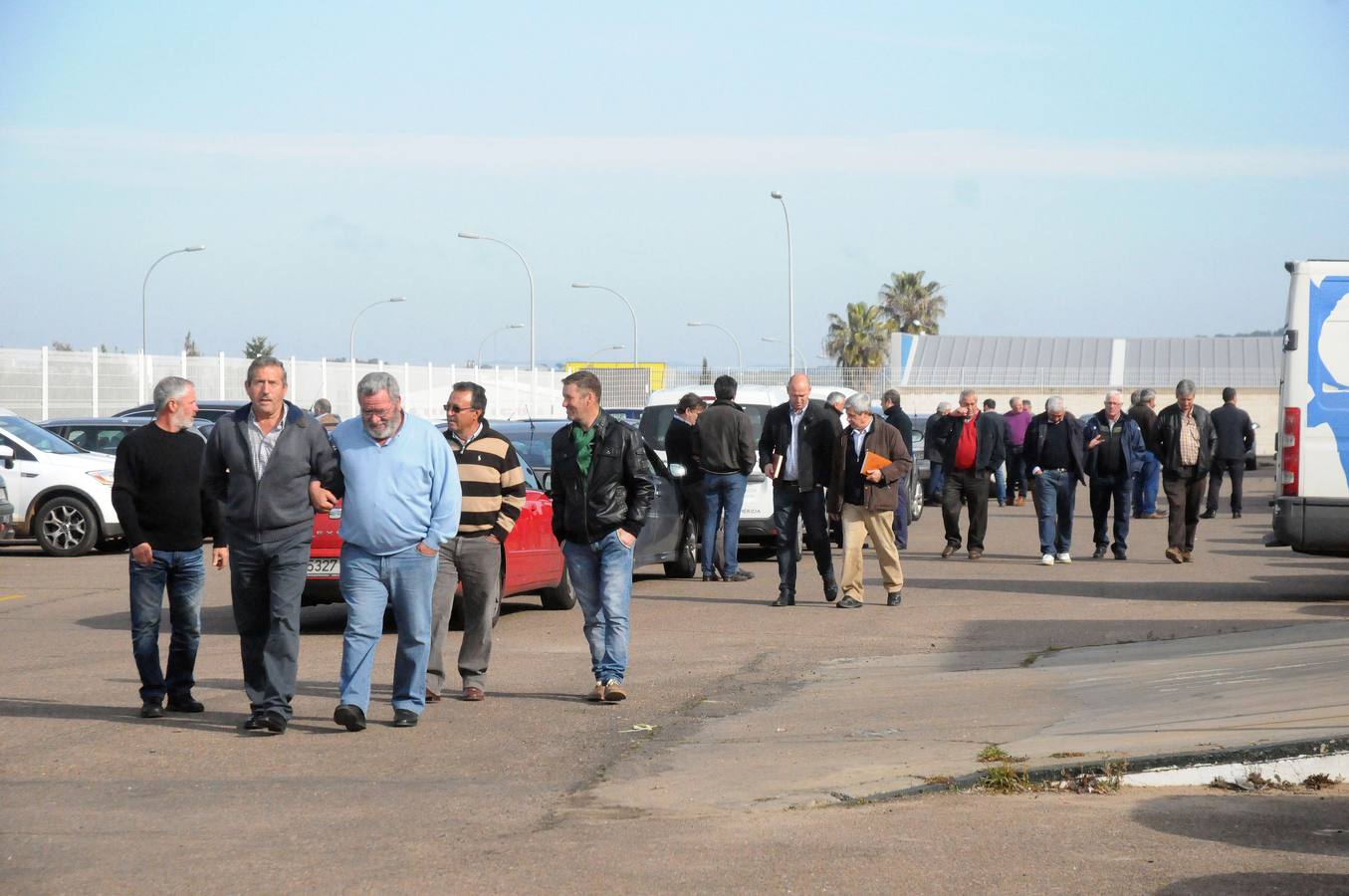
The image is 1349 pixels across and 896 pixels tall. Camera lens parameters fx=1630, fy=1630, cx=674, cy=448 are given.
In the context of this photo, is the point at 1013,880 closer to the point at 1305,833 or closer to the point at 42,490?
the point at 1305,833

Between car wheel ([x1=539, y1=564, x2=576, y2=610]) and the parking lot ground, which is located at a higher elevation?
the parking lot ground

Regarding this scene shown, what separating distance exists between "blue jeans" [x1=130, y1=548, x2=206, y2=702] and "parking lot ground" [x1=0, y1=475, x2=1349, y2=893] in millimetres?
265

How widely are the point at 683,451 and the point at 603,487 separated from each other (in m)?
6.67

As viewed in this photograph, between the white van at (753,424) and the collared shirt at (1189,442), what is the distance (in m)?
3.66

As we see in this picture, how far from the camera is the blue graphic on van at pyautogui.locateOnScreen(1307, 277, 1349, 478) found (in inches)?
524

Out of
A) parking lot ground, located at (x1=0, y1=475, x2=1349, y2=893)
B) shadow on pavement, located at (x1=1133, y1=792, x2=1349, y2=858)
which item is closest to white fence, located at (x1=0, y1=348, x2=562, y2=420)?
parking lot ground, located at (x1=0, y1=475, x2=1349, y2=893)

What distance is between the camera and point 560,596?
14008 millimetres

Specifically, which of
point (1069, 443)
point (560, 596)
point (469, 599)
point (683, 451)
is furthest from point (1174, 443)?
point (469, 599)

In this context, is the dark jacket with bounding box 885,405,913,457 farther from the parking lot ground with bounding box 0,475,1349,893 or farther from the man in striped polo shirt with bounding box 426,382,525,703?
the man in striped polo shirt with bounding box 426,382,525,703

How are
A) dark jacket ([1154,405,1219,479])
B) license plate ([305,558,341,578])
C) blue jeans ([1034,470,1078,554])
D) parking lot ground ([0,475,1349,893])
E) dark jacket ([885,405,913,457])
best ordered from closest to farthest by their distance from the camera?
parking lot ground ([0,475,1349,893])
license plate ([305,558,341,578])
dark jacket ([1154,405,1219,479])
blue jeans ([1034,470,1078,554])
dark jacket ([885,405,913,457])

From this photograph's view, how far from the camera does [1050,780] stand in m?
6.68

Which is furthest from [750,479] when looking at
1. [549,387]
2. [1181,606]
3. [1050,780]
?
[549,387]

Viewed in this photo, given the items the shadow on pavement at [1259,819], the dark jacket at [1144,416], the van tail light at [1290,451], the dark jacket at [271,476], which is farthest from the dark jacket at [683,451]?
the shadow on pavement at [1259,819]

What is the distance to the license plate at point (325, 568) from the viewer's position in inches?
474
